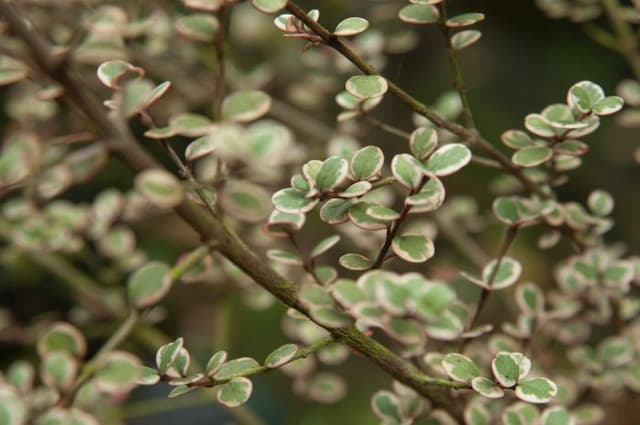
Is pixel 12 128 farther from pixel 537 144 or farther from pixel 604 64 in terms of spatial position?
pixel 604 64

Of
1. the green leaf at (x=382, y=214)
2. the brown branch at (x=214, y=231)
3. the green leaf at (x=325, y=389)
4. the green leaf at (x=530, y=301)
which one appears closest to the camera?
the brown branch at (x=214, y=231)

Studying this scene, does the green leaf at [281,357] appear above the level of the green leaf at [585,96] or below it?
below

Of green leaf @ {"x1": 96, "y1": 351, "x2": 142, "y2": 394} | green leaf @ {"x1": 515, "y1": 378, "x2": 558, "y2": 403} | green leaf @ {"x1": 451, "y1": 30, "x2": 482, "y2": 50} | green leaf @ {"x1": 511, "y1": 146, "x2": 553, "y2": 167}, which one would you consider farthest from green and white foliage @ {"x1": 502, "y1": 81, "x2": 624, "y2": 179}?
green leaf @ {"x1": 96, "y1": 351, "x2": 142, "y2": 394}

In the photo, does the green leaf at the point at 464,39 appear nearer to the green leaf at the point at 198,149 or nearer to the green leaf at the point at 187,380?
the green leaf at the point at 198,149

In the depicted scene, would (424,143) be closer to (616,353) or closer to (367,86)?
(367,86)

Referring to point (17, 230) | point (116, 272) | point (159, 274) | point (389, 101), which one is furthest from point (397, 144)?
point (159, 274)

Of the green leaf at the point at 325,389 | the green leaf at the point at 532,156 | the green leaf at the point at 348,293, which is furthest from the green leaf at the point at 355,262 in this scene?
the green leaf at the point at 325,389

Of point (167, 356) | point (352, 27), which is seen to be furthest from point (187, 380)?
point (352, 27)

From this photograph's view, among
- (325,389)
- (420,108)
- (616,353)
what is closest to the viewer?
(420,108)
